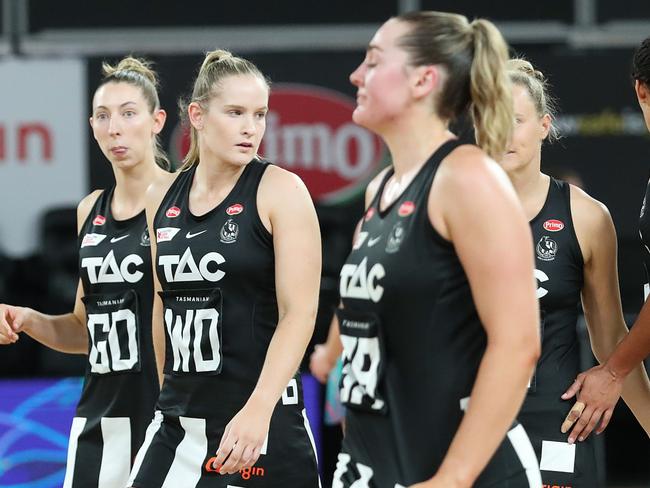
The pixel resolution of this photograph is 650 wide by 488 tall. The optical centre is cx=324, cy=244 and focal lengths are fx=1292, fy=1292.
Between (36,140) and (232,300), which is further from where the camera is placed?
(36,140)

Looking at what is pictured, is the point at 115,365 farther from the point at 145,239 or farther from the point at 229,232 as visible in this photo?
the point at 229,232

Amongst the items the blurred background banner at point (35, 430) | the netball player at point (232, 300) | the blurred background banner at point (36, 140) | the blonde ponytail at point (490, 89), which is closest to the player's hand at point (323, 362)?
the netball player at point (232, 300)

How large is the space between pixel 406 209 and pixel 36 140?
594cm

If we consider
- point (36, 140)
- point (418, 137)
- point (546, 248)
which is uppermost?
point (418, 137)

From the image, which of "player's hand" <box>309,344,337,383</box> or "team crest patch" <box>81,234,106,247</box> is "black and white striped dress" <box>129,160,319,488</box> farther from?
"team crest patch" <box>81,234,106,247</box>

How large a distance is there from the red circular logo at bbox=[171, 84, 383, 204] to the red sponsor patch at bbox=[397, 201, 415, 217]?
18.4ft

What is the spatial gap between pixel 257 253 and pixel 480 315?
122 centimetres

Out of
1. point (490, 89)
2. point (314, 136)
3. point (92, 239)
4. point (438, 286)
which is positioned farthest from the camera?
point (314, 136)

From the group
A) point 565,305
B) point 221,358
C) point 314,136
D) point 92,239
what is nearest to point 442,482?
point 221,358

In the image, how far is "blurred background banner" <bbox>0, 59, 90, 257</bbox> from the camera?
27.0 feet

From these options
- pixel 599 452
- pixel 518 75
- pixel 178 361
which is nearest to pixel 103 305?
pixel 178 361

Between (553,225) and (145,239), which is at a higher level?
(553,225)

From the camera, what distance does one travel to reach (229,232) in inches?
144

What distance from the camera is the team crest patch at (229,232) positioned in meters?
3.65
